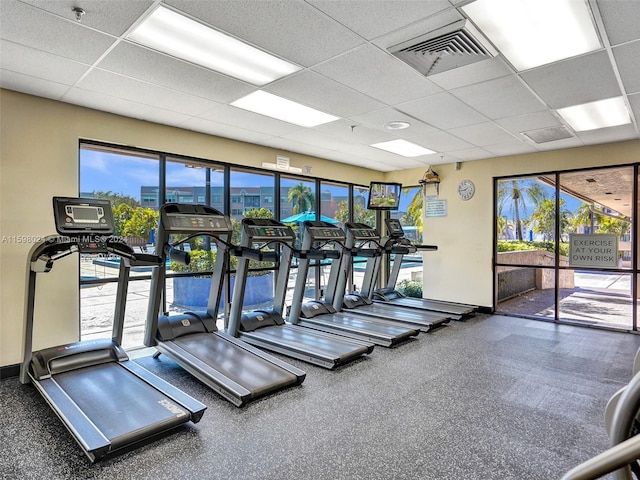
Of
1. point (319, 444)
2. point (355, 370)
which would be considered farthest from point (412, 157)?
point (319, 444)

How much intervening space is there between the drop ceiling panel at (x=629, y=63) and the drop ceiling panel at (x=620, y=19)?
15 cm

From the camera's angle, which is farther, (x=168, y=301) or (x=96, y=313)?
(x=168, y=301)

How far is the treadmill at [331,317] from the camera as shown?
509 centimetres

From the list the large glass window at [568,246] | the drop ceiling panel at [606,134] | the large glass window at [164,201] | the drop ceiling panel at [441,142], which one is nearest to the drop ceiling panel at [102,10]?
the large glass window at [164,201]

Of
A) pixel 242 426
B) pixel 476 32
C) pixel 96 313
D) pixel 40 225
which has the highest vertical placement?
pixel 476 32

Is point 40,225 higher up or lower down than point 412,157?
lower down

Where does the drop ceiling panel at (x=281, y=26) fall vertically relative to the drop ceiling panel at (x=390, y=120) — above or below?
above

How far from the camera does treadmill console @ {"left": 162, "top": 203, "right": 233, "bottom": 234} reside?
3.94 m

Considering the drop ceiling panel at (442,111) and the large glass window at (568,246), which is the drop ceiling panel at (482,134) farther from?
the large glass window at (568,246)

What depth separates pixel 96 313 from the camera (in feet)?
14.9

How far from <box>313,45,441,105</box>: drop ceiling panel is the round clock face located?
Result: 12.5ft

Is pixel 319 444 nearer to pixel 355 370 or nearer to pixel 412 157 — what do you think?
pixel 355 370

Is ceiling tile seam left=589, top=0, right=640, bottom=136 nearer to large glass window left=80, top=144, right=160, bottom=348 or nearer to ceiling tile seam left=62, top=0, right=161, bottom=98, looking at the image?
ceiling tile seam left=62, top=0, right=161, bottom=98

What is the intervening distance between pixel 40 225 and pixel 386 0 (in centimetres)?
393
